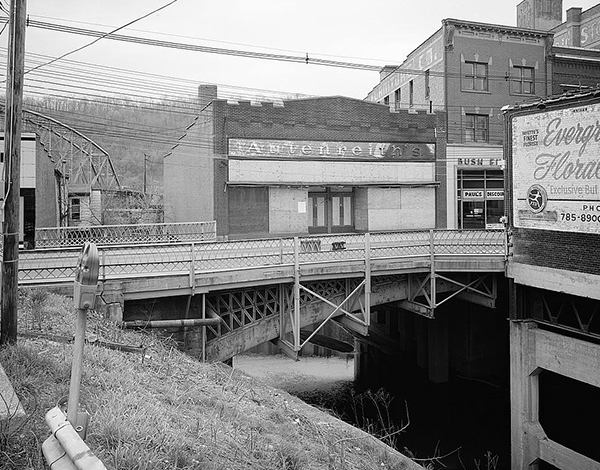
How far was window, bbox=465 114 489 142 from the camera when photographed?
37.3 m

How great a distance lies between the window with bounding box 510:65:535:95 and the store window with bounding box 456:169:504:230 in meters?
5.64

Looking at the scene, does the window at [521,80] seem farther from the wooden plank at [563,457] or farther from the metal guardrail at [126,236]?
the wooden plank at [563,457]

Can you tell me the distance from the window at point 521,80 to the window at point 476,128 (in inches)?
113

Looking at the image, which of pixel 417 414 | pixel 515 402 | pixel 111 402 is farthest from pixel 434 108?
pixel 111 402

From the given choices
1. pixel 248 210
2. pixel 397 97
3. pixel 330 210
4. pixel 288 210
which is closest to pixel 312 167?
pixel 288 210

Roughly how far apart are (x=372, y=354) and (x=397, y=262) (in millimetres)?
16784

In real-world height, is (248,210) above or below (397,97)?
below

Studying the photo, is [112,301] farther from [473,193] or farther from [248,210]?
[473,193]

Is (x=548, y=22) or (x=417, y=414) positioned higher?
(x=548, y=22)

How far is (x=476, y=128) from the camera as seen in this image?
3747 centimetres

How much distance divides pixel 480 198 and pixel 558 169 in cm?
1967

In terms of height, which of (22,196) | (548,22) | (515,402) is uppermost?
(548,22)

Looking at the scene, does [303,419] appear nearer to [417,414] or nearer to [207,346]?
[207,346]

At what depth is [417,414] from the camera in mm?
25609
